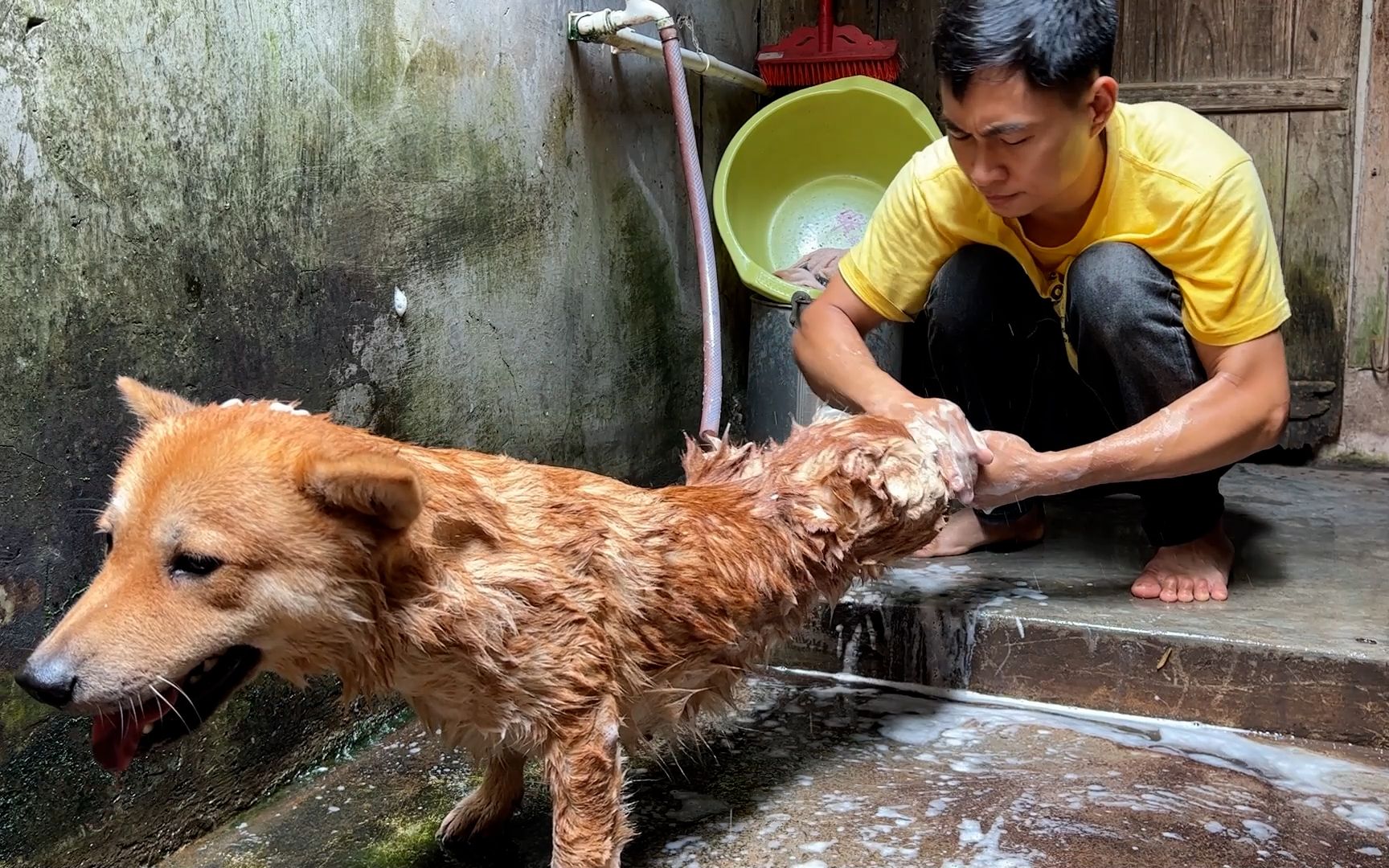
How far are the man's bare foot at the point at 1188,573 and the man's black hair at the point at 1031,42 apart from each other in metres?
1.15

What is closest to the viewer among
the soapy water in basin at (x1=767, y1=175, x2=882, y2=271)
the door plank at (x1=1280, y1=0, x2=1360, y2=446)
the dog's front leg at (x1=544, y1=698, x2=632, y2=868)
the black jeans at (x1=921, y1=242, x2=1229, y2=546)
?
the dog's front leg at (x1=544, y1=698, x2=632, y2=868)

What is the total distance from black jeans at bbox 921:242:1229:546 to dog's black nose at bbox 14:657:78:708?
210 centimetres

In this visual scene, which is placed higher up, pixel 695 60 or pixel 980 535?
pixel 695 60

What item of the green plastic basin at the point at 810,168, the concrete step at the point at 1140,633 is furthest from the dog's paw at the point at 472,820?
the green plastic basin at the point at 810,168

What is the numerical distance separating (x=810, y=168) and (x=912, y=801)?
293 centimetres

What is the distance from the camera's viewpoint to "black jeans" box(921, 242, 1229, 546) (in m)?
2.40

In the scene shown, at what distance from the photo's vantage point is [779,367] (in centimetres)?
385

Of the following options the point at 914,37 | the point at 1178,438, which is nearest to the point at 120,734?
the point at 1178,438

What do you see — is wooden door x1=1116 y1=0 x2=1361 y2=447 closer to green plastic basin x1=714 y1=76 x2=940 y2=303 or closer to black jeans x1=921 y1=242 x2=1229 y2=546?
green plastic basin x1=714 y1=76 x2=940 y2=303

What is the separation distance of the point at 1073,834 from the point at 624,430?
6.35 feet

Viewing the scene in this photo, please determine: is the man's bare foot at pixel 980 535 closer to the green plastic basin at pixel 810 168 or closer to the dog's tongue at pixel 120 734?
the green plastic basin at pixel 810 168

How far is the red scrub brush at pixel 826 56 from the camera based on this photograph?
4.12m

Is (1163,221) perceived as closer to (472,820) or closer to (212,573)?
(472,820)

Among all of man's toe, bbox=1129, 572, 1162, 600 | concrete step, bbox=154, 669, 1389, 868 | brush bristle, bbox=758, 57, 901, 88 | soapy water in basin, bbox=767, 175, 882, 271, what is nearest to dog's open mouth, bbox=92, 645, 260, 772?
concrete step, bbox=154, 669, 1389, 868
